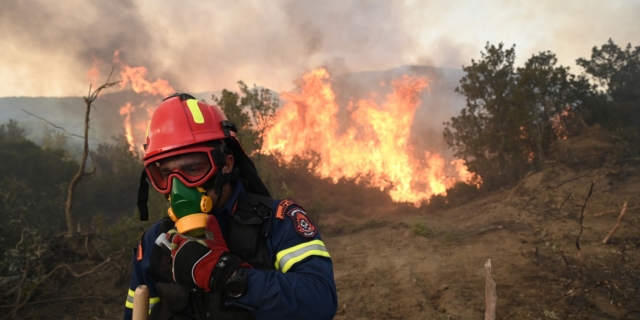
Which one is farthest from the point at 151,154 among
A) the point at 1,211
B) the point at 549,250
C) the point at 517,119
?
the point at 517,119

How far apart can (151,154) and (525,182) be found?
15070 millimetres

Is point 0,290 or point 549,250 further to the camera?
point 549,250

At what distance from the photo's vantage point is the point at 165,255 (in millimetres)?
2080

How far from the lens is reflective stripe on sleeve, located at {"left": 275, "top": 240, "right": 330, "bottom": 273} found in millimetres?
1803

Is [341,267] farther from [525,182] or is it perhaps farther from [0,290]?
[525,182]

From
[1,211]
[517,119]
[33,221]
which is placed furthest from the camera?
[517,119]

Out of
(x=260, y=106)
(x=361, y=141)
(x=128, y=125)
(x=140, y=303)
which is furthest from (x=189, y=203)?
(x=128, y=125)

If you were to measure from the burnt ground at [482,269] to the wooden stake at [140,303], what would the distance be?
4.33 m

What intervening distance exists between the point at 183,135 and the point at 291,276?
110 centimetres

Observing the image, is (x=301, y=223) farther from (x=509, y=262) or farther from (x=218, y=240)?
(x=509, y=262)

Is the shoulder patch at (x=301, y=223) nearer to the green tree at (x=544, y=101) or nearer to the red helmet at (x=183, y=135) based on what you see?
the red helmet at (x=183, y=135)

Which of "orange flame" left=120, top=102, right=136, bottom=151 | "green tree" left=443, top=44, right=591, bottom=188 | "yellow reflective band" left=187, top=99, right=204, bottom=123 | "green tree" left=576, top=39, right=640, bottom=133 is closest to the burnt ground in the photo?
"green tree" left=443, top=44, right=591, bottom=188

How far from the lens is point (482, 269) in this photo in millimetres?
6934

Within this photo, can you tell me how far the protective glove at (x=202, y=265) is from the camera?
5.19 feet
